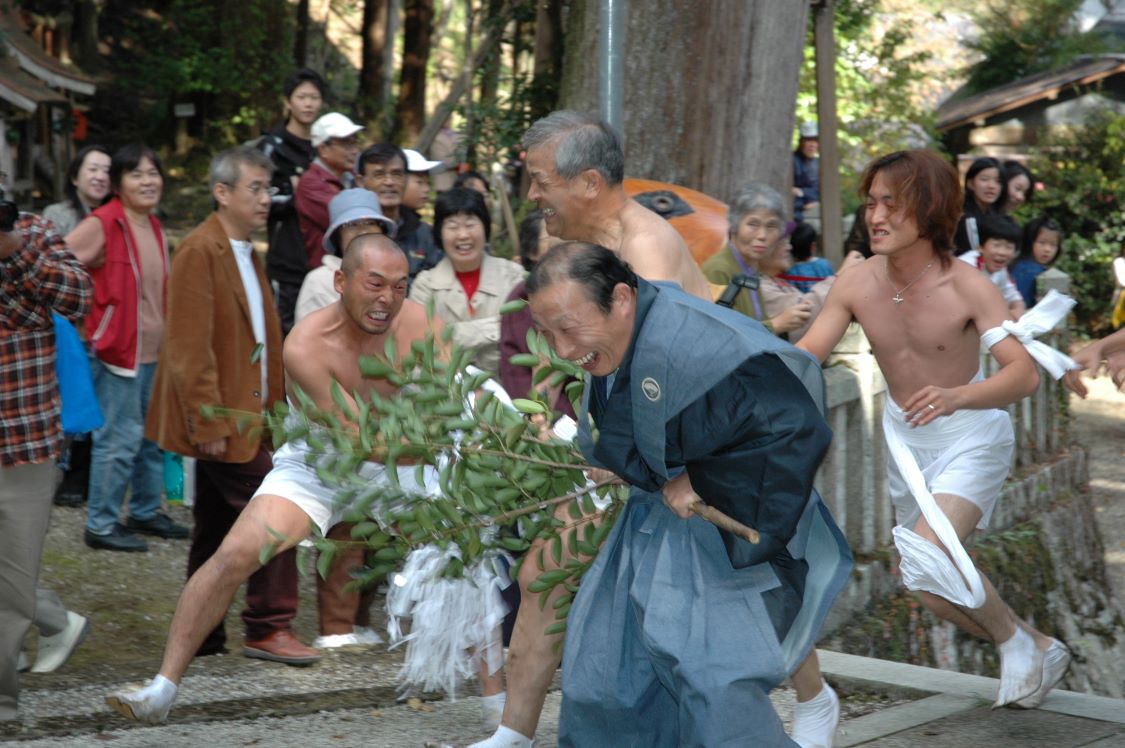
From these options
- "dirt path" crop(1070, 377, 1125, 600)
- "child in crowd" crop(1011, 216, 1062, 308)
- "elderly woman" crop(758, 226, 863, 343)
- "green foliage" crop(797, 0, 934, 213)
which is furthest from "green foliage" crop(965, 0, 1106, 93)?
"elderly woman" crop(758, 226, 863, 343)

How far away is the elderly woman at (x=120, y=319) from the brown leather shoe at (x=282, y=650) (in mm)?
1611

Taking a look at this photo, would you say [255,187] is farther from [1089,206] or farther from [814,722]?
[1089,206]

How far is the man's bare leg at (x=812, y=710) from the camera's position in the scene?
4293 mm

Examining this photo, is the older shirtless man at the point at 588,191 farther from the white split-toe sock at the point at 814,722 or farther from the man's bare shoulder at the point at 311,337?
the white split-toe sock at the point at 814,722

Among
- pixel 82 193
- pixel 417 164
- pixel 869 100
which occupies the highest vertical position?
pixel 869 100

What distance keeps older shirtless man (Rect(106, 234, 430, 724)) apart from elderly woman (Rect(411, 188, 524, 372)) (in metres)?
1.06

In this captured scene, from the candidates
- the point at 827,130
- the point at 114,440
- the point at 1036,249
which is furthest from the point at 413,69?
the point at 114,440

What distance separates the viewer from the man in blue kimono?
3342mm

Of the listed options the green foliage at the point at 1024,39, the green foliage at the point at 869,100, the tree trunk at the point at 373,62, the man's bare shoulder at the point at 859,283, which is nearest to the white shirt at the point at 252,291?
the man's bare shoulder at the point at 859,283

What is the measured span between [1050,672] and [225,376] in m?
3.28

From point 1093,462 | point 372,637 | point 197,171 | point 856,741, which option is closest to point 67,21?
point 197,171

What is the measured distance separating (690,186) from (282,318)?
10.4ft

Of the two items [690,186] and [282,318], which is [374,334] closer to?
[282,318]

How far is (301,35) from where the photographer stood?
2859 centimetres
